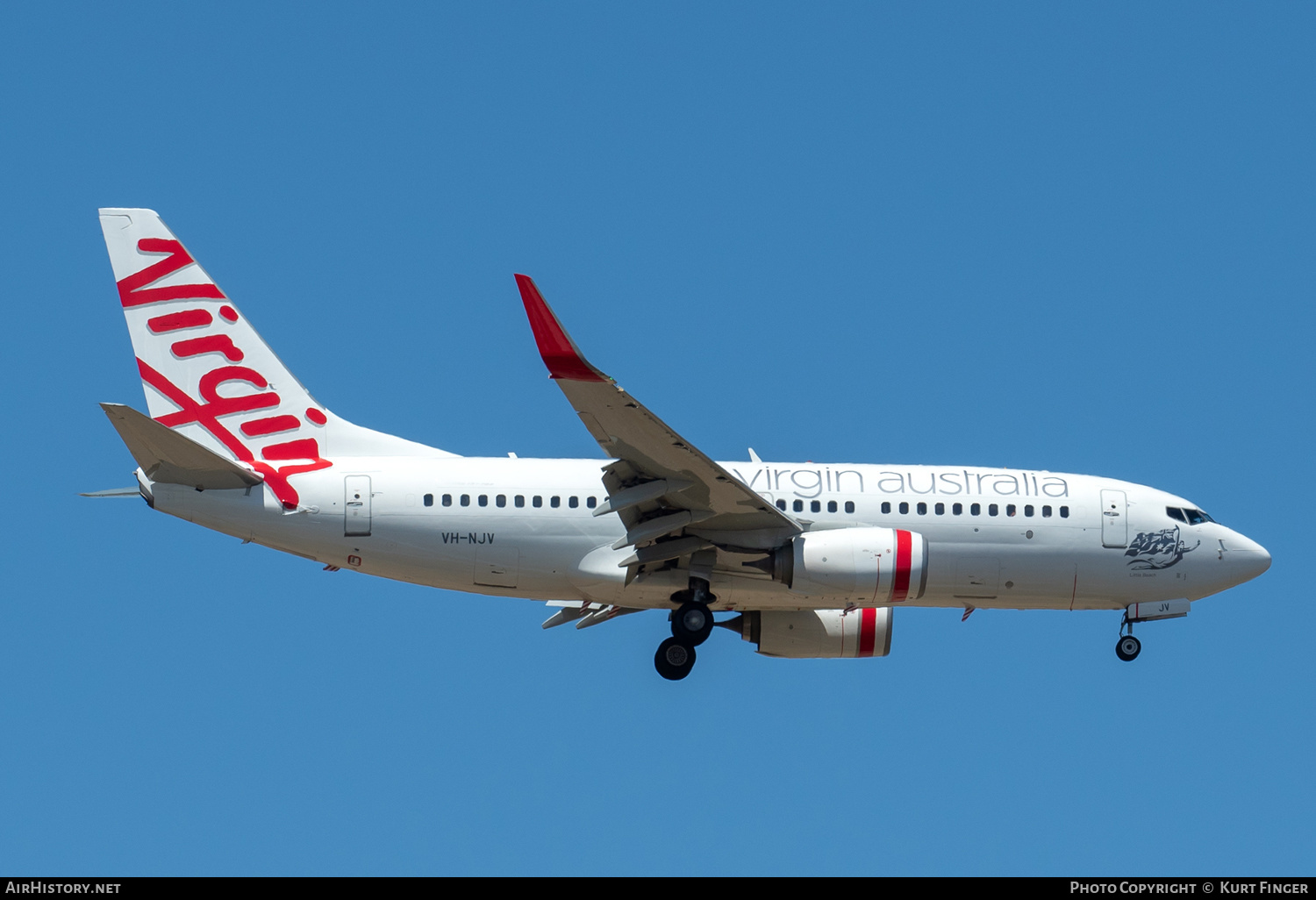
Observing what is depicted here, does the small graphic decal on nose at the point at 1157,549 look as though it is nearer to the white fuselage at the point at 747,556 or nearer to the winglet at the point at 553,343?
the white fuselage at the point at 747,556

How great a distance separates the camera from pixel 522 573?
96.3 feet

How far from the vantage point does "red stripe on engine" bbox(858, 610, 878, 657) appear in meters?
32.5

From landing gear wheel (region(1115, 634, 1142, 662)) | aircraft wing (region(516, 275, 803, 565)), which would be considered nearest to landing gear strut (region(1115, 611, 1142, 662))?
landing gear wheel (region(1115, 634, 1142, 662))

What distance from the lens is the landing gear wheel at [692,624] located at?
96.9 ft

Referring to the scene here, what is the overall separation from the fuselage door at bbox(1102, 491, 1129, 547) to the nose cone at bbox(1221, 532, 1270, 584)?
2144mm

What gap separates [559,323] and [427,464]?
5855mm

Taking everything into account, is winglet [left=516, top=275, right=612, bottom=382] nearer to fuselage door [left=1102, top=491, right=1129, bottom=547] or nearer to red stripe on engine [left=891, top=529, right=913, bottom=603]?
red stripe on engine [left=891, top=529, right=913, bottom=603]

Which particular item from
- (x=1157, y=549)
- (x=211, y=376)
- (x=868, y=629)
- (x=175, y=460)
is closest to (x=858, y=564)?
(x=868, y=629)

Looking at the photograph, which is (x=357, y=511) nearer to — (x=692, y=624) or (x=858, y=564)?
(x=692, y=624)
